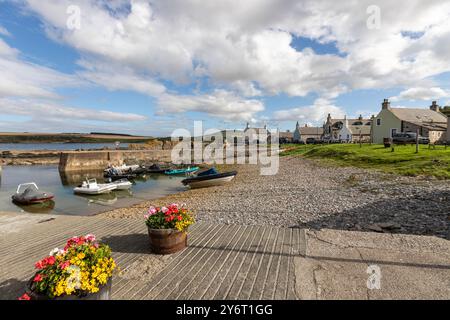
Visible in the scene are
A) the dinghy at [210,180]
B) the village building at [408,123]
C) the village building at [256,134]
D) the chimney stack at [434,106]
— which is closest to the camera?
the dinghy at [210,180]

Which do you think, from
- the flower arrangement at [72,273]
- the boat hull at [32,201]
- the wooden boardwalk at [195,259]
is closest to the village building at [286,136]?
the boat hull at [32,201]

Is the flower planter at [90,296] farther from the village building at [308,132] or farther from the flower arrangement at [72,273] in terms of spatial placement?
the village building at [308,132]

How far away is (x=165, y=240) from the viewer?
16.4ft

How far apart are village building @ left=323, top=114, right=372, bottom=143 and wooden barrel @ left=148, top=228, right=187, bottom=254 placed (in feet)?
225

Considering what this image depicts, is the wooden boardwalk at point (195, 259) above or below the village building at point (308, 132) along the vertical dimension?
below

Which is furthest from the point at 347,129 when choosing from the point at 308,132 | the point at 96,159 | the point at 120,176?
the point at 96,159

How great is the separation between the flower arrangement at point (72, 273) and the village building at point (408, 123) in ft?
167

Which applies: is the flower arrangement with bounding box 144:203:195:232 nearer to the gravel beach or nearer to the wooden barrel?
the wooden barrel

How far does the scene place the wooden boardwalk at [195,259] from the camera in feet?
12.5

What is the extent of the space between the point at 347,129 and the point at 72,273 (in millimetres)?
77482

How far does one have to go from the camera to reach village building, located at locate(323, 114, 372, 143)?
224 ft

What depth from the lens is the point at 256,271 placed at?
173 inches

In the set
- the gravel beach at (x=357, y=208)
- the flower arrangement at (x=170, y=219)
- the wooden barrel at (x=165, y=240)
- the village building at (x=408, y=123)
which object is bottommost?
the gravel beach at (x=357, y=208)

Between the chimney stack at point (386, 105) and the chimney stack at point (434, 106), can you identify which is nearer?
the chimney stack at point (386, 105)
